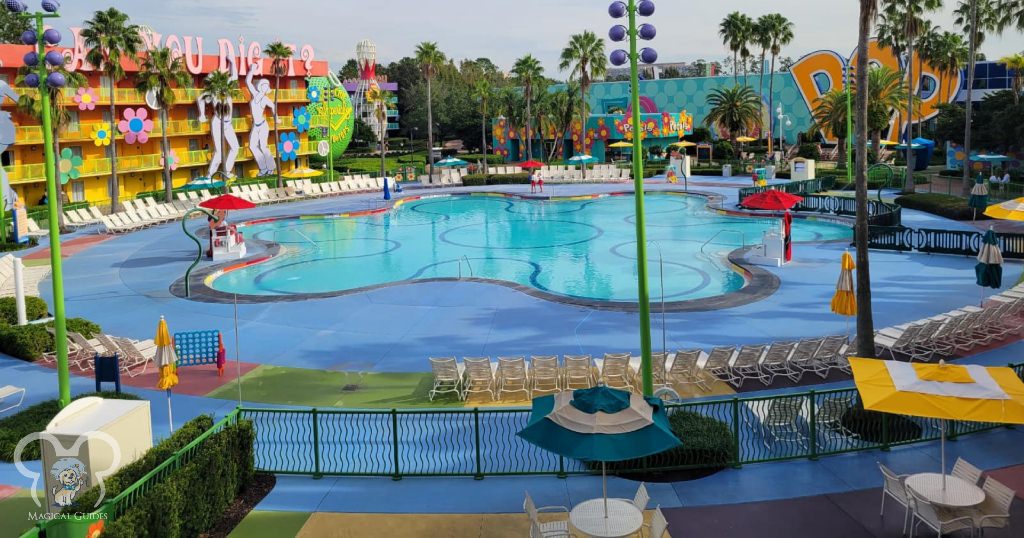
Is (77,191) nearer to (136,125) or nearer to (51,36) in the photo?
(136,125)

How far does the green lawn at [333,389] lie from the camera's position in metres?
16.8

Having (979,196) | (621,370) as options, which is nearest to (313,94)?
(979,196)

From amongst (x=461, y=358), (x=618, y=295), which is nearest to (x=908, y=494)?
(x=461, y=358)

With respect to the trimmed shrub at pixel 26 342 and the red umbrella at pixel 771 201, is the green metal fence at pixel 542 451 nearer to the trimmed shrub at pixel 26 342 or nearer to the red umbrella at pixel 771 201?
the trimmed shrub at pixel 26 342

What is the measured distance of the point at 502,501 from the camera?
12.2 metres

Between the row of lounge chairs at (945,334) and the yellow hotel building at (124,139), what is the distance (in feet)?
132

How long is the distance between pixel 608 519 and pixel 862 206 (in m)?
8.46

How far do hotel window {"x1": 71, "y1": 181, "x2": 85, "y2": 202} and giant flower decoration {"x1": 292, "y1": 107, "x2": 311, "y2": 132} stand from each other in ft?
65.2

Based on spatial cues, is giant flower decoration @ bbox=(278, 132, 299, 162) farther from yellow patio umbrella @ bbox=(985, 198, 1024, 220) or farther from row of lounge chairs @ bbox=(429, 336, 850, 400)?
yellow patio umbrella @ bbox=(985, 198, 1024, 220)

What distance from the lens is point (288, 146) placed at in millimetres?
68812

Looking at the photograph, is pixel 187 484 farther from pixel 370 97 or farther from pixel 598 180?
pixel 370 97

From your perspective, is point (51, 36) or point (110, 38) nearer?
point (51, 36)

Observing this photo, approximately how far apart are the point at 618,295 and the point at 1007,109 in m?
41.9

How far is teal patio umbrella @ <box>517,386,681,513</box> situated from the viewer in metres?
9.97
